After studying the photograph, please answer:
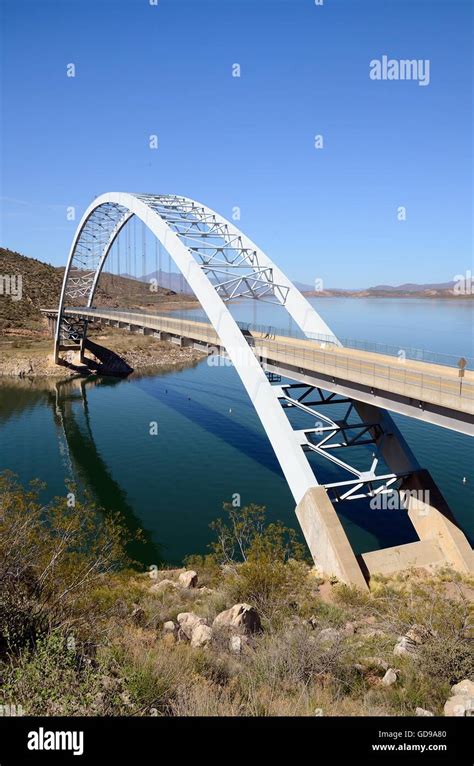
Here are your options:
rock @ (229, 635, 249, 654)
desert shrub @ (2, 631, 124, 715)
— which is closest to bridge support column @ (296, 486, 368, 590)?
rock @ (229, 635, 249, 654)

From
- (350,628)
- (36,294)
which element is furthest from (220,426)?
(36,294)

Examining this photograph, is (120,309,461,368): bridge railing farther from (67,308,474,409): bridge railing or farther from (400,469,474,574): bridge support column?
(400,469,474,574): bridge support column

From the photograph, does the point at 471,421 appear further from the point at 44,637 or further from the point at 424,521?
the point at 44,637

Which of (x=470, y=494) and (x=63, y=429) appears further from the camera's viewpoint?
(x=63, y=429)

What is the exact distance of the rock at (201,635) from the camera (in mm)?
10367

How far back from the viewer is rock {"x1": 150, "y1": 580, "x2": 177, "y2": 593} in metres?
14.3

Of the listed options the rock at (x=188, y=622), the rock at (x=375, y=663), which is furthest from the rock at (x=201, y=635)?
the rock at (x=375, y=663)

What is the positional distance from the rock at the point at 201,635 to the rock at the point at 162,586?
356 centimetres

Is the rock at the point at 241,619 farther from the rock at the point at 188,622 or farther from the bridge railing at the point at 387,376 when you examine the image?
the bridge railing at the point at 387,376

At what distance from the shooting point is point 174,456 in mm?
29812

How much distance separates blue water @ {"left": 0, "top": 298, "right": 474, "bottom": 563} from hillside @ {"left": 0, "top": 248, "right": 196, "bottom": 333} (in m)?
24.5

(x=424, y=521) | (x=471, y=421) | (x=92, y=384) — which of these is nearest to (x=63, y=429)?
(x=92, y=384)

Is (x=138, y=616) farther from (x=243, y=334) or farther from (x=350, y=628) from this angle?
(x=243, y=334)

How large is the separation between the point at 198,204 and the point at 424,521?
26.3m
